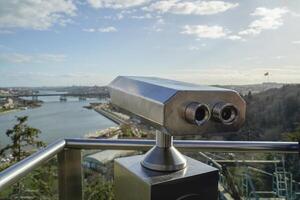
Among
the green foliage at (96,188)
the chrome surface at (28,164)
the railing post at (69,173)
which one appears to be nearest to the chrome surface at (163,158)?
the chrome surface at (28,164)

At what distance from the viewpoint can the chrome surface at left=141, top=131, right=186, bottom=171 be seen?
93 cm

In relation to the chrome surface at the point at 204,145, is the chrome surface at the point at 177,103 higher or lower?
higher

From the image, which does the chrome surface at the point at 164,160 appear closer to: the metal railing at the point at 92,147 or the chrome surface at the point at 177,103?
the chrome surface at the point at 177,103

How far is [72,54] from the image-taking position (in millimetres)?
14250

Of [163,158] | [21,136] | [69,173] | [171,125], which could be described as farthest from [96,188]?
[21,136]

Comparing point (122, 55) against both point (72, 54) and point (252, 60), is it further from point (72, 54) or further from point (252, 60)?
point (72, 54)

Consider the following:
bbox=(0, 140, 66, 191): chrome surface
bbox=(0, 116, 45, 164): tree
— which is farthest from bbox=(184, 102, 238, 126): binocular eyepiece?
bbox=(0, 116, 45, 164): tree

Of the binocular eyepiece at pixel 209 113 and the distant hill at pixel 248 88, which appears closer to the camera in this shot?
the binocular eyepiece at pixel 209 113

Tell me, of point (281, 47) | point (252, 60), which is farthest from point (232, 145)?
point (252, 60)

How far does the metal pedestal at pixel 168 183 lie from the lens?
87 cm

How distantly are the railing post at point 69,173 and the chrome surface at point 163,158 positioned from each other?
2.26ft

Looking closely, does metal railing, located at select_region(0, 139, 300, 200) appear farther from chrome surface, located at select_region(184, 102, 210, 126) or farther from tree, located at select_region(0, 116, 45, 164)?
tree, located at select_region(0, 116, 45, 164)

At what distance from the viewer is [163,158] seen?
933 mm

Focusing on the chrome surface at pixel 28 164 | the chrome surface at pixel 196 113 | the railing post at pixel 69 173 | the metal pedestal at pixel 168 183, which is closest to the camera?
the chrome surface at pixel 196 113
